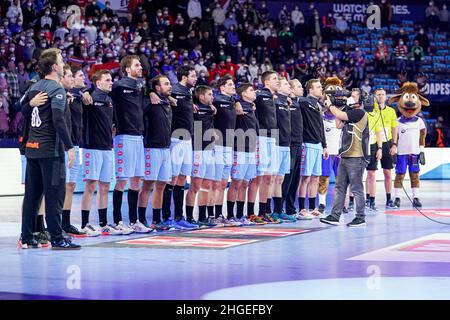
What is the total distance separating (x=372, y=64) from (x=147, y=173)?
68.5 ft

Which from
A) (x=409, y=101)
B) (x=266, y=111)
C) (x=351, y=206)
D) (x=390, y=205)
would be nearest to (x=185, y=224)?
(x=266, y=111)

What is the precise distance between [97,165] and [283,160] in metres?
3.27

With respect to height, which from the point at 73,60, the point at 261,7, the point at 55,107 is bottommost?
the point at 55,107

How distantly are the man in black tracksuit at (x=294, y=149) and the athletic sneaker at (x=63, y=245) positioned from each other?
4720 millimetres

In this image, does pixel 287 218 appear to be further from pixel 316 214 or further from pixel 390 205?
pixel 390 205

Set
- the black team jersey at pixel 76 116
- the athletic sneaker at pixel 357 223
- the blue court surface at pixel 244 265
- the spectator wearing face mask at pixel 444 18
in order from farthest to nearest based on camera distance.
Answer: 1. the spectator wearing face mask at pixel 444 18
2. the athletic sneaker at pixel 357 223
3. the black team jersey at pixel 76 116
4. the blue court surface at pixel 244 265

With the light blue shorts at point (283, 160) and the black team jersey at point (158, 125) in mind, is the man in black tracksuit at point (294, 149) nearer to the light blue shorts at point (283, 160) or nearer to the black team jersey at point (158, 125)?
the light blue shorts at point (283, 160)

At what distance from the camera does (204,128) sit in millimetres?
12516

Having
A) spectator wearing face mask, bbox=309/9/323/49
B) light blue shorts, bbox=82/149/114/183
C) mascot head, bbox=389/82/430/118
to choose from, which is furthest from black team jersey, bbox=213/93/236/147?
spectator wearing face mask, bbox=309/9/323/49

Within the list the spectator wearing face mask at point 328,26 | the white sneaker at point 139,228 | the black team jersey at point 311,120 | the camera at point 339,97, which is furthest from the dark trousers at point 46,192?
the spectator wearing face mask at point 328,26

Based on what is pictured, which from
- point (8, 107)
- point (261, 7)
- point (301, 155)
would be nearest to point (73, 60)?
point (8, 107)

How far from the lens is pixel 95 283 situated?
7.58 m

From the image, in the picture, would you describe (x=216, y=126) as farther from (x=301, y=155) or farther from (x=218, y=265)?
(x=218, y=265)

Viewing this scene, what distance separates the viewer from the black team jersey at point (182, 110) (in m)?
12.2
